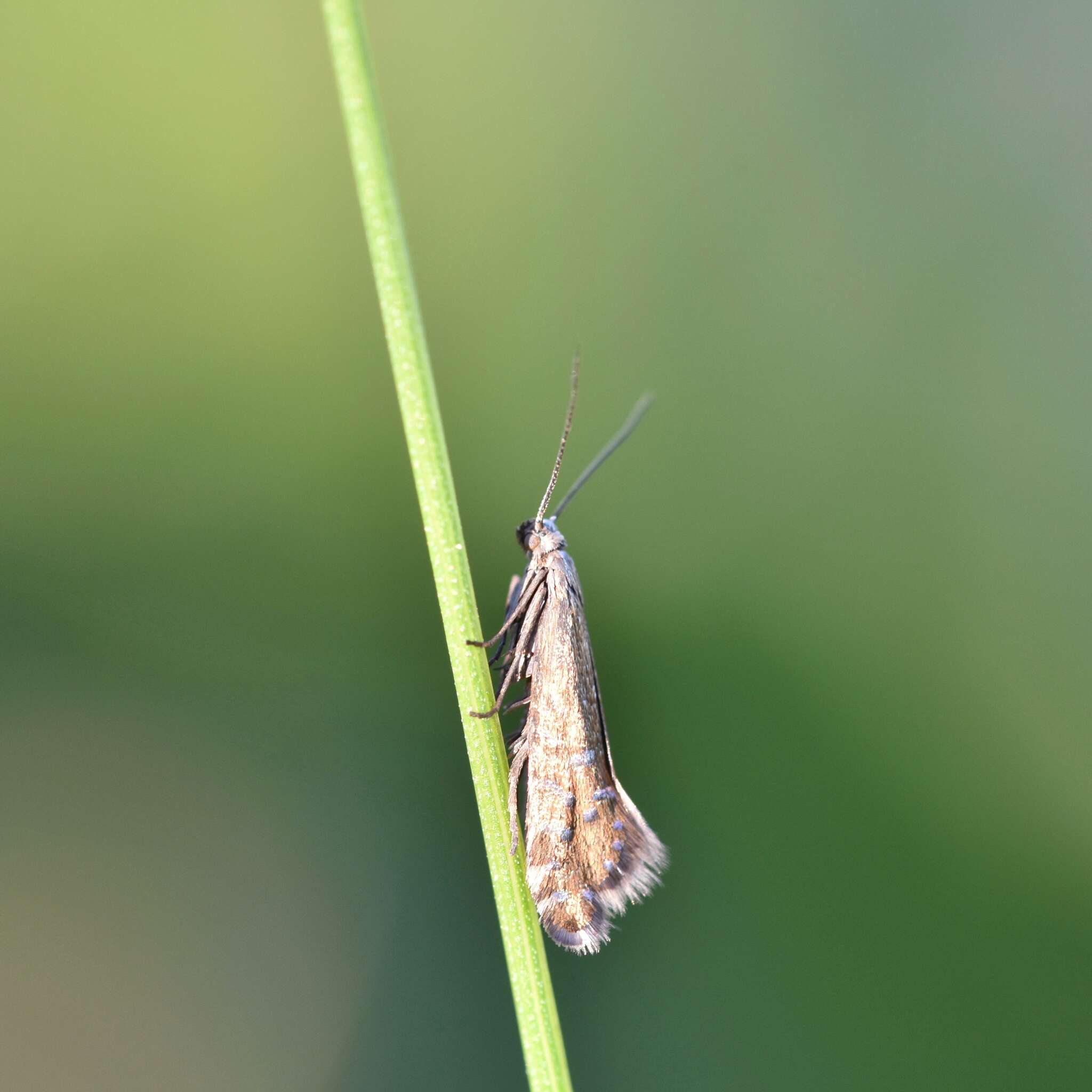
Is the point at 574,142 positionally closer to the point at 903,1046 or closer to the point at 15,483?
the point at 15,483

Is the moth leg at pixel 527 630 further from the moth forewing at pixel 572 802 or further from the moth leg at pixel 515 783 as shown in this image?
the moth leg at pixel 515 783

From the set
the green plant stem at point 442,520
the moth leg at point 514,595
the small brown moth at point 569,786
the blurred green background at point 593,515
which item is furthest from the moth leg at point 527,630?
the blurred green background at point 593,515

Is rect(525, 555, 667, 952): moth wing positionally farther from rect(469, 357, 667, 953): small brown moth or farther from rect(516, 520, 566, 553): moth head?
rect(516, 520, 566, 553): moth head

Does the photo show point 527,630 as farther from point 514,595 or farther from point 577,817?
point 577,817

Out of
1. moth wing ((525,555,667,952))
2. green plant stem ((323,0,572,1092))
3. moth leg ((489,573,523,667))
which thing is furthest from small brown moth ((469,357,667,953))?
green plant stem ((323,0,572,1092))

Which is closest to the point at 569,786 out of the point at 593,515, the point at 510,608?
the point at 510,608

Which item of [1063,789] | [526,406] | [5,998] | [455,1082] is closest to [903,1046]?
[1063,789]
